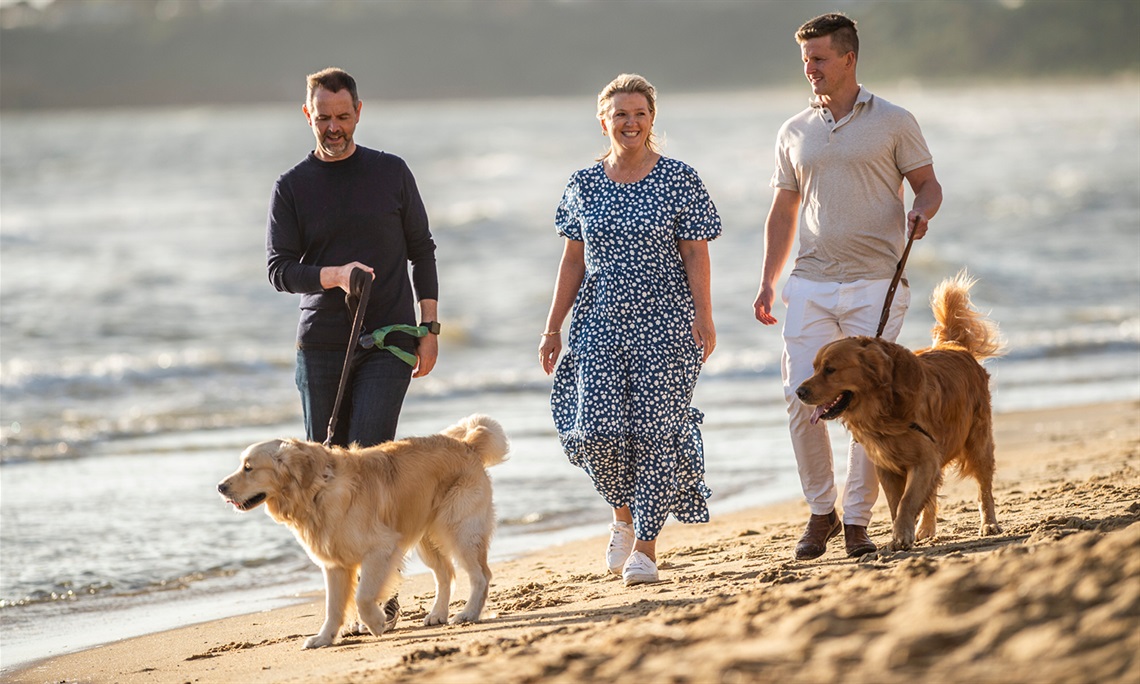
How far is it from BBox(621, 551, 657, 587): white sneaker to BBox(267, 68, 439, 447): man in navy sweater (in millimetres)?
1161

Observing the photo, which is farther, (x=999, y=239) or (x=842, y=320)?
(x=999, y=239)

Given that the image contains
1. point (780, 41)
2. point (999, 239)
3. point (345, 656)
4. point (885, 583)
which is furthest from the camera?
point (780, 41)

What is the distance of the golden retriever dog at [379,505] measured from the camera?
15.6 ft

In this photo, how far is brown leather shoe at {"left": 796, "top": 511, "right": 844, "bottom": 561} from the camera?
575 cm

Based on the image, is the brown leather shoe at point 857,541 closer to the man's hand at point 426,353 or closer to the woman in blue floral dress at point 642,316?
the woman in blue floral dress at point 642,316

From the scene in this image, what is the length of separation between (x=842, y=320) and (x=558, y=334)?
4.02 ft

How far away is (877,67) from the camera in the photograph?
94.6 m

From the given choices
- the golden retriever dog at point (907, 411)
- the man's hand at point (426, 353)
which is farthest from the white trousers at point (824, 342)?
the man's hand at point (426, 353)

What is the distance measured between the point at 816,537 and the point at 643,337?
1.21 m

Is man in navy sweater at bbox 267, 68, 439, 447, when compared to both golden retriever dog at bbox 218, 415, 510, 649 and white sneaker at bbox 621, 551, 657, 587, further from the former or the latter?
white sneaker at bbox 621, 551, 657, 587

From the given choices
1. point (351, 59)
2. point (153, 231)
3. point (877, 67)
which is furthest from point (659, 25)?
point (153, 231)

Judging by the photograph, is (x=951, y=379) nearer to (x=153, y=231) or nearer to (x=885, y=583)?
(x=885, y=583)

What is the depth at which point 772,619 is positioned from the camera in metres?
3.63

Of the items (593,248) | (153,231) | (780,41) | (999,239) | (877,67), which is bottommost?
(593,248)
